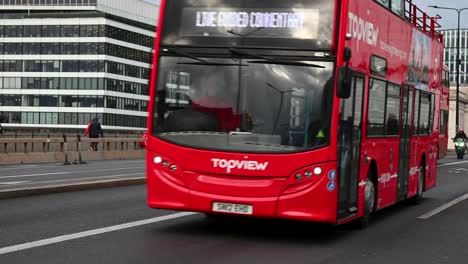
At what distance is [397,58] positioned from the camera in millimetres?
13109

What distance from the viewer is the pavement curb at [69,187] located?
15219 millimetres

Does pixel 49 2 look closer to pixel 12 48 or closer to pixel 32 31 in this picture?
pixel 32 31

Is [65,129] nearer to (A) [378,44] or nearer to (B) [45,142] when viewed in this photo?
(B) [45,142]

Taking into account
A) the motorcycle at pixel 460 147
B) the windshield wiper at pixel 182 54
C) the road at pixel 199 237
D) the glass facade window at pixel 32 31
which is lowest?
the motorcycle at pixel 460 147

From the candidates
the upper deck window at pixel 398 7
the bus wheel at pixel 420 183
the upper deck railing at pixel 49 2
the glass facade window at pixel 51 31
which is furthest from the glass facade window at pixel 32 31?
the upper deck window at pixel 398 7

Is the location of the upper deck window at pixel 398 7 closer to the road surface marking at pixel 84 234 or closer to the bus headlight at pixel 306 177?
the bus headlight at pixel 306 177

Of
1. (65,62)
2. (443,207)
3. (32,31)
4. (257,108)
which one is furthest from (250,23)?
(32,31)

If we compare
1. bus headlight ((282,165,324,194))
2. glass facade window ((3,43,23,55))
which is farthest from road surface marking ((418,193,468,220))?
glass facade window ((3,43,23,55))

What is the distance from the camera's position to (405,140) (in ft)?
46.2

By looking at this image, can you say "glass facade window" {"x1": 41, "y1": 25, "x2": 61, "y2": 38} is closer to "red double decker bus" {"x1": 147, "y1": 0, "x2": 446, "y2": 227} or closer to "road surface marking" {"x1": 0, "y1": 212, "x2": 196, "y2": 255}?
"road surface marking" {"x1": 0, "y1": 212, "x2": 196, "y2": 255}

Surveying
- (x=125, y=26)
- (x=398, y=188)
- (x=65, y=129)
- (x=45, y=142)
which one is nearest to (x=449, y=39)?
(x=125, y=26)

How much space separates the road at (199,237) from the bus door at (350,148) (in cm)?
48

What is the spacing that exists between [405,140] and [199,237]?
16.7ft

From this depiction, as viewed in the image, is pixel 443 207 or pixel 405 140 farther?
pixel 443 207
